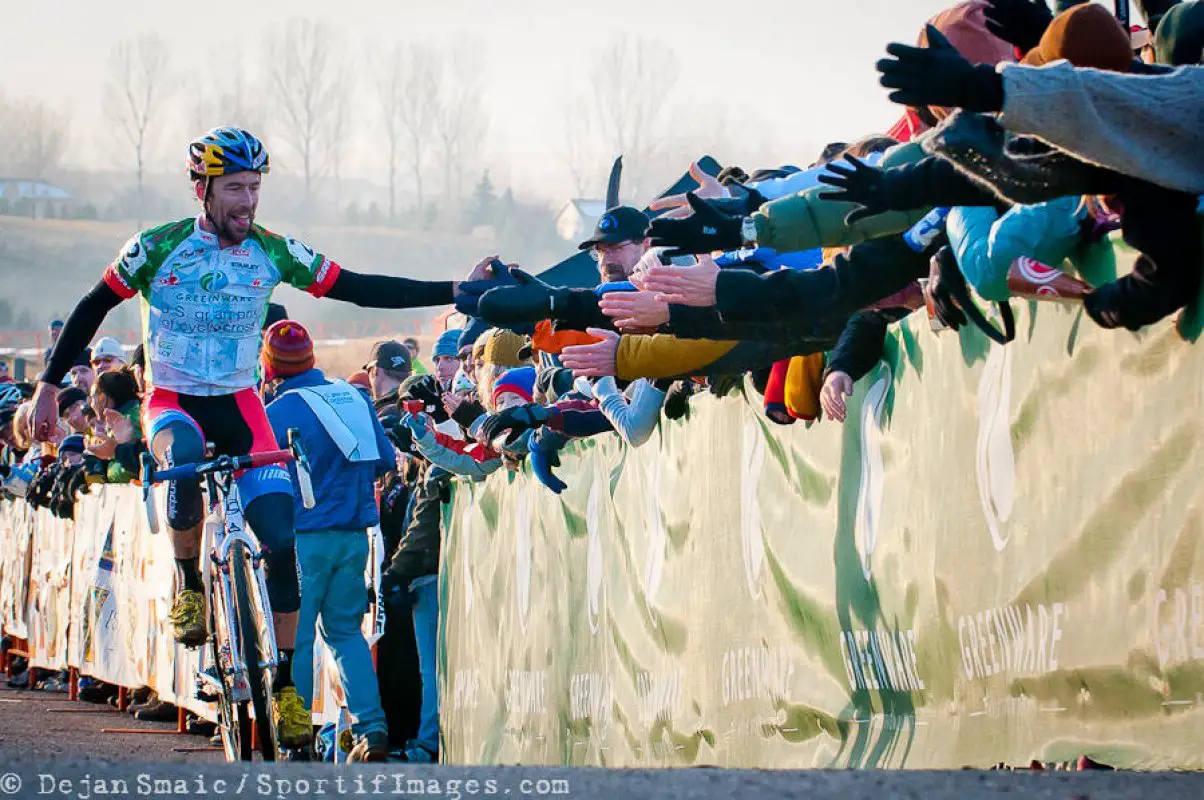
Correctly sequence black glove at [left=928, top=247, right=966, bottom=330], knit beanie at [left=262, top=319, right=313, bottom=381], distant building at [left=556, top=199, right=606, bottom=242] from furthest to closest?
1. distant building at [left=556, top=199, right=606, bottom=242]
2. knit beanie at [left=262, top=319, right=313, bottom=381]
3. black glove at [left=928, top=247, right=966, bottom=330]

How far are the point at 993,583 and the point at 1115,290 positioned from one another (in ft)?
3.07

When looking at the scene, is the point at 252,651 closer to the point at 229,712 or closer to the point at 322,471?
the point at 229,712

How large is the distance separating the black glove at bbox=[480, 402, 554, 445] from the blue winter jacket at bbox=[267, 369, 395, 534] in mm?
1105

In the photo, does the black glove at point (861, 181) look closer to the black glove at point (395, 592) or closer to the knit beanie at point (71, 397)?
the black glove at point (395, 592)

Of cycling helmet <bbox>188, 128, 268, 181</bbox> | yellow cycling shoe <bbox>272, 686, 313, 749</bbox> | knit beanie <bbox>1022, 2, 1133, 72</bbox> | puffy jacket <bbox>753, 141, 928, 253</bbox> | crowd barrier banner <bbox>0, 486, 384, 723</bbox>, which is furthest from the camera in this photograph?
crowd barrier banner <bbox>0, 486, 384, 723</bbox>

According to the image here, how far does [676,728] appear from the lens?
7.48 metres

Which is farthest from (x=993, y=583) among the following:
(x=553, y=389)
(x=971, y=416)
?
(x=553, y=389)

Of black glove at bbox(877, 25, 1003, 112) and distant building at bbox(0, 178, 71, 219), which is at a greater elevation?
distant building at bbox(0, 178, 71, 219)

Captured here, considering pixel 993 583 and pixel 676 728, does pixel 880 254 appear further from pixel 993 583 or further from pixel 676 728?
pixel 676 728

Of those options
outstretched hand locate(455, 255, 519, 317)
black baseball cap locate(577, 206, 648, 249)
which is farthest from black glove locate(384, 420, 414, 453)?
outstretched hand locate(455, 255, 519, 317)

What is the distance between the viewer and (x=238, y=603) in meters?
8.31

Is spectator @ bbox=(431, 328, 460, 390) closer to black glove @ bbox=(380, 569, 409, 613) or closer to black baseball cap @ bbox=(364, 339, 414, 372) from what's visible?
black baseball cap @ bbox=(364, 339, 414, 372)

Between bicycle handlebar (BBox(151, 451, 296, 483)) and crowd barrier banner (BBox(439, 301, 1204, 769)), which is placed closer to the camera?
crowd barrier banner (BBox(439, 301, 1204, 769))

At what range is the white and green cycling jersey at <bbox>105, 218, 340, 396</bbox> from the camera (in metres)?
8.78
